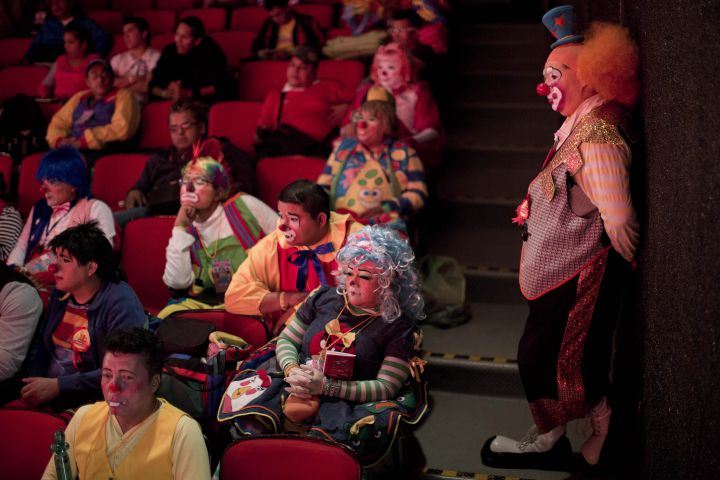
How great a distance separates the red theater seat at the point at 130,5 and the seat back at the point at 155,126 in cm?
203

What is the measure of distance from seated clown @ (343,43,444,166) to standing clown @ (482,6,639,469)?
1.75 metres

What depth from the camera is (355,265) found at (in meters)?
2.63

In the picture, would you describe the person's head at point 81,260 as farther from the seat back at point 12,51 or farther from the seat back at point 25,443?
the seat back at point 12,51

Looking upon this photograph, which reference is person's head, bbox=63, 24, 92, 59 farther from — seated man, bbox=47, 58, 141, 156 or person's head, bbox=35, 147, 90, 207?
person's head, bbox=35, 147, 90, 207

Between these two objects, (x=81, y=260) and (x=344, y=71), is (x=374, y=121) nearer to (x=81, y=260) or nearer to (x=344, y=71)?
(x=344, y=71)

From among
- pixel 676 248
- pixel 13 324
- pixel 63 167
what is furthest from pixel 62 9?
pixel 676 248

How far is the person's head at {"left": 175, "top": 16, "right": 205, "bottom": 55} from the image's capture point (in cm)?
510

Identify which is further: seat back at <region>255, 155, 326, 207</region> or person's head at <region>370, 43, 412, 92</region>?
person's head at <region>370, 43, 412, 92</region>

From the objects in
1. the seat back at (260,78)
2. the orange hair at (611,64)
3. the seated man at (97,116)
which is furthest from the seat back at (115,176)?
the orange hair at (611,64)

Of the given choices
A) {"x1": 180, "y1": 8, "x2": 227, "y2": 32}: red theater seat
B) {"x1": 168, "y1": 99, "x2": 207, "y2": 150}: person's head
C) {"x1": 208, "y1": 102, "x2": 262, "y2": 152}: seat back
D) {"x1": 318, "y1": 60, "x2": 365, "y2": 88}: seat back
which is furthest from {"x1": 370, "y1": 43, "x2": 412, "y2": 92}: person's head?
{"x1": 180, "y1": 8, "x2": 227, "y2": 32}: red theater seat

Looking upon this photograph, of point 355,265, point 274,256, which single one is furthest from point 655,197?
point 274,256

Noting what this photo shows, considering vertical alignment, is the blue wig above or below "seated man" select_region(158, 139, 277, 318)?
above

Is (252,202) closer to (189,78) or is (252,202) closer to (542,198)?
(542,198)

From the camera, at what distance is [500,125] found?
15.8ft
